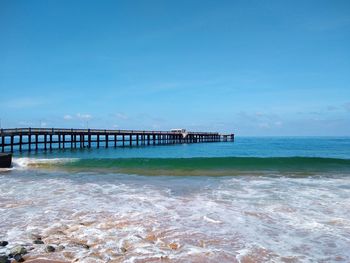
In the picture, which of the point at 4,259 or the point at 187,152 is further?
the point at 187,152

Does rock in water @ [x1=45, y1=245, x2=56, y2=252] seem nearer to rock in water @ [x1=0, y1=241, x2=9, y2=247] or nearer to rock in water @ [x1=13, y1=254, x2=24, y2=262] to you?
rock in water @ [x1=13, y1=254, x2=24, y2=262]

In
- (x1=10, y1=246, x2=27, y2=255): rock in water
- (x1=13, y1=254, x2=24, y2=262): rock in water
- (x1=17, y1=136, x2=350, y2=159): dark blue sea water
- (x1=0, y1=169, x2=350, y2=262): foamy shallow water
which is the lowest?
(x1=17, y1=136, x2=350, y2=159): dark blue sea water

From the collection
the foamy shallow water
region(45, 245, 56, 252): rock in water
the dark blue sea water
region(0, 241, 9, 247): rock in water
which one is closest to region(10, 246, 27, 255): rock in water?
the foamy shallow water

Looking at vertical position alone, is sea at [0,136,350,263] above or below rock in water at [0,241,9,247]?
below

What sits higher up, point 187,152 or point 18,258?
point 18,258

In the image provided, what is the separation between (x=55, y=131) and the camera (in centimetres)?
4041

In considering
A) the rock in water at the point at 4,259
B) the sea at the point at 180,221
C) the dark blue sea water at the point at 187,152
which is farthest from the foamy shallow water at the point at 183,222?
the dark blue sea water at the point at 187,152

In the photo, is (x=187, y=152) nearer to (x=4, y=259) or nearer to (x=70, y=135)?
(x=70, y=135)

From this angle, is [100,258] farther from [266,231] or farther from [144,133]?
[144,133]

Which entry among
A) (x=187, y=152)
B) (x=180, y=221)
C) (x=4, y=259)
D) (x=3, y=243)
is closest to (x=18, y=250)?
(x=4, y=259)

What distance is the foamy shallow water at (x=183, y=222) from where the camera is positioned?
616 cm

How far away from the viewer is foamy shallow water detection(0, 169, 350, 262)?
6164mm

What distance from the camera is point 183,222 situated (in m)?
8.31

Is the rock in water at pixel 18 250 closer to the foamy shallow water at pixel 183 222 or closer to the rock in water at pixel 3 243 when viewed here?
the foamy shallow water at pixel 183 222
